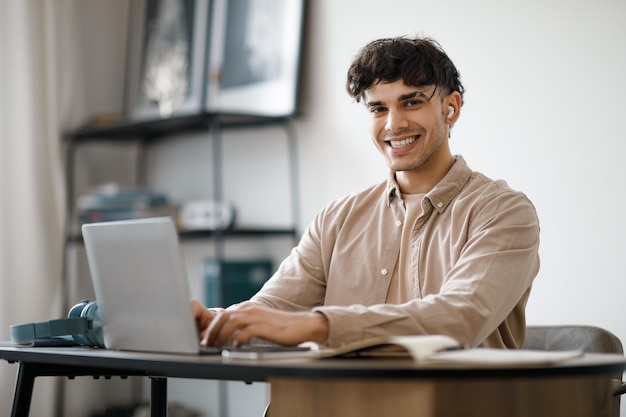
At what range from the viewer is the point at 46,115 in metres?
3.75

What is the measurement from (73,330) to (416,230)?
773 mm

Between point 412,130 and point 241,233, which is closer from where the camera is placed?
point 412,130

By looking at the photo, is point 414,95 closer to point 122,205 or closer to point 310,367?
point 310,367

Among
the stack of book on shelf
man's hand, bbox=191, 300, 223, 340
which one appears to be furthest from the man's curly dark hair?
the stack of book on shelf

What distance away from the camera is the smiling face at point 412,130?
2.13 m

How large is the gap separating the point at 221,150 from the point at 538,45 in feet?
5.06

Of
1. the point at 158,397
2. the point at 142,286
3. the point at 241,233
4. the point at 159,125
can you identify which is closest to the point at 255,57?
the point at 159,125

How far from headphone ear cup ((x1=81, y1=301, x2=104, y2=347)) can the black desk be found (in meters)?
0.30

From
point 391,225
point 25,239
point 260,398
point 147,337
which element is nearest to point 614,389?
point 391,225

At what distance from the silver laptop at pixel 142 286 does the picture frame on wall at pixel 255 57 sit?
178 centimetres

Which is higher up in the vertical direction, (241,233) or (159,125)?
(159,125)

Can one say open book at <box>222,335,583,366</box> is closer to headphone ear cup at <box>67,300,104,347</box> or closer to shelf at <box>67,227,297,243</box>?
headphone ear cup at <box>67,300,104,347</box>

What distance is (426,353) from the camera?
4.20 feet

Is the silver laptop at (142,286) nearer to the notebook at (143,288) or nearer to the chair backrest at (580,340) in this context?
the notebook at (143,288)
